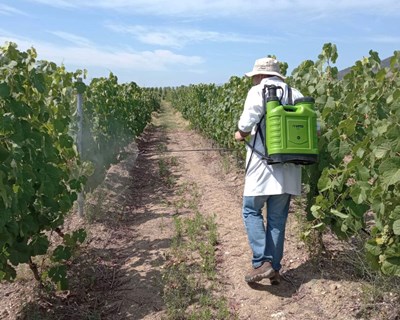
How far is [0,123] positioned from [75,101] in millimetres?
3472

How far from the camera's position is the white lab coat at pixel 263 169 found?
3.31 meters

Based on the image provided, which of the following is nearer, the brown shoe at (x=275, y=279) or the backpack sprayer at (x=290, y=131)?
the backpack sprayer at (x=290, y=131)

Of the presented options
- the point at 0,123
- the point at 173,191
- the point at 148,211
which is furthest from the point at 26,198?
the point at 173,191

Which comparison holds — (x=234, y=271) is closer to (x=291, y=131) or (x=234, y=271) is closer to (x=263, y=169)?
(x=263, y=169)

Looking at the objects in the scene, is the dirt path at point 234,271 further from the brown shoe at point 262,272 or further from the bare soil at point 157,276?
the brown shoe at point 262,272

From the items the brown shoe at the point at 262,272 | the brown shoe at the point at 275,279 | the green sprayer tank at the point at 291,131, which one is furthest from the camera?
the brown shoe at the point at 275,279

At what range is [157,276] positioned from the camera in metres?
3.95

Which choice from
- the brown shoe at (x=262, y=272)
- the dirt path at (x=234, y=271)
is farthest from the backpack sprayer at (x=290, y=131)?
the dirt path at (x=234, y=271)

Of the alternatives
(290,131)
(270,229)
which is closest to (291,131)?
(290,131)

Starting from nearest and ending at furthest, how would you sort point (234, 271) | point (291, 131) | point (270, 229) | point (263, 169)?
point (291, 131)
point (263, 169)
point (270, 229)
point (234, 271)

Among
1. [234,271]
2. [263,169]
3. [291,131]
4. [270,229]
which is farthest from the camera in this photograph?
[234,271]

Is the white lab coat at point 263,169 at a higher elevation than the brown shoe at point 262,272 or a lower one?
higher

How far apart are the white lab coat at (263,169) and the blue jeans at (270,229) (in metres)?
0.10

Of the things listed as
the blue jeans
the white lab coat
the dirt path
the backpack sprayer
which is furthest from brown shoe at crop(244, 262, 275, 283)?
the backpack sprayer
